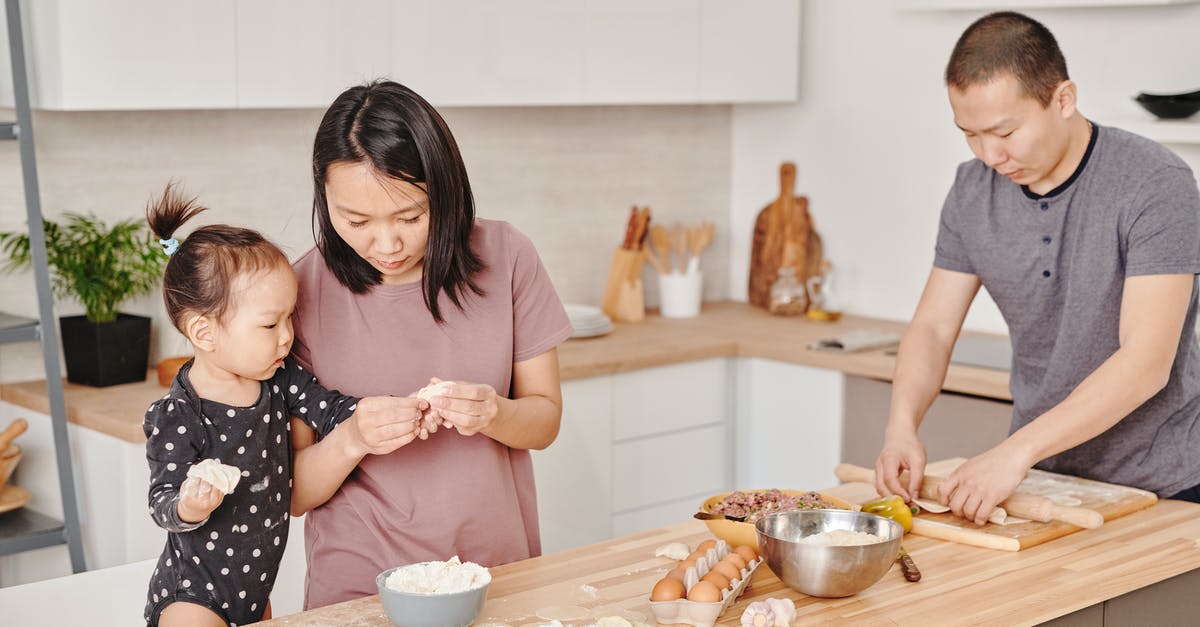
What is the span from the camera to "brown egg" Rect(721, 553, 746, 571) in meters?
1.75

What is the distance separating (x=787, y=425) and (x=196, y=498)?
92.6 inches

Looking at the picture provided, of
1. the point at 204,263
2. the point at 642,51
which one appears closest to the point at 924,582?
the point at 204,263

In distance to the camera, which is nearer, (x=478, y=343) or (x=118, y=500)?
(x=478, y=343)

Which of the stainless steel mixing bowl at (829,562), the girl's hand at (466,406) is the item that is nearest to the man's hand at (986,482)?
the stainless steel mixing bowl at (829,562)

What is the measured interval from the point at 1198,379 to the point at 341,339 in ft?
4.67

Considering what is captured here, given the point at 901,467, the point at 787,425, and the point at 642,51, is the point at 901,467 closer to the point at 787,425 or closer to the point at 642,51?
the point at 787,425

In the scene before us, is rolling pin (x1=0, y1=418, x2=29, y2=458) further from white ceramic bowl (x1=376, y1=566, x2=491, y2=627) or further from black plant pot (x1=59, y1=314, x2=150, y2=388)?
white ceramic bowl (x1=376, y1=566, x2=491, y2=627)

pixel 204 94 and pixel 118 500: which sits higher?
pixel 204 94

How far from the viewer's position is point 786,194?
4.28 m

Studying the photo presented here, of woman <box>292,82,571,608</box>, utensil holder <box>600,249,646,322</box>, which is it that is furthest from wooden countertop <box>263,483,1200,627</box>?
utensil holder <box>600,249,646,322</box>

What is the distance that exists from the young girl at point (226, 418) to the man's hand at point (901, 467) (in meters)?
0.86

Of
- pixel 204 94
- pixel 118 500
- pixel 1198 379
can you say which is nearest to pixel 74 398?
pixel 118 500

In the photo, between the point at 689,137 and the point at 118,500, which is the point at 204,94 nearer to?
the point at 118,500

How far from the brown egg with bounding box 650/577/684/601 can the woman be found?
0.33 metres
